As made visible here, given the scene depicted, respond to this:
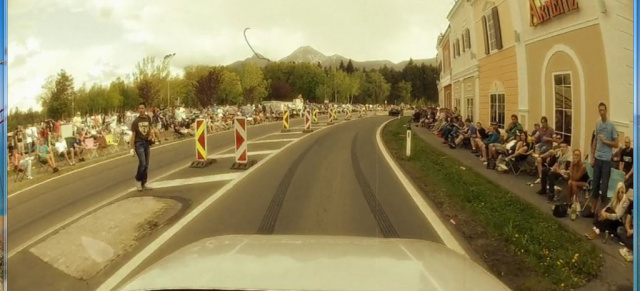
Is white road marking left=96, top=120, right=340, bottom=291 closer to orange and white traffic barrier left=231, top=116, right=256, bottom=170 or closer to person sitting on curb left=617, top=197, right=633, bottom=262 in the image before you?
orange and white traffic barrier left=231, top=116, right=256, bottom=170

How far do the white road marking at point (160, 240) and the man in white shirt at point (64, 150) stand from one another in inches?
23.3

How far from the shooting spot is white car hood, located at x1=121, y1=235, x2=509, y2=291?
53.8 inches

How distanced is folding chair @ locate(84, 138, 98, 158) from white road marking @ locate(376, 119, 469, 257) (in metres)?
1.48

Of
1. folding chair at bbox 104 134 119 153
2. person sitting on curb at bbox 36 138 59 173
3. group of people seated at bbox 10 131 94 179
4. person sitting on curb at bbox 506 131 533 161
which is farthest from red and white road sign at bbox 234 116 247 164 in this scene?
person sitting on curb at bbox 506 131 533 161

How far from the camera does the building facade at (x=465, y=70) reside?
2.43 metres

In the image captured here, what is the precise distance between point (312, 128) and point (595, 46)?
146 cm

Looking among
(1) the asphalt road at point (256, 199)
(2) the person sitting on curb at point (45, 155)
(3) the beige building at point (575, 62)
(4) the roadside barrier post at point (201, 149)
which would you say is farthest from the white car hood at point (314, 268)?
(2) the person sitting on curb at point (45, 155)

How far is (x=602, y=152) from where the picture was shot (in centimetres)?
194

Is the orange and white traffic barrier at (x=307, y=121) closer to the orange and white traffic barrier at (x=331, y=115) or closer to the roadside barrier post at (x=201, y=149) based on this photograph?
the orange and white traffic barrier at (x=331, y=115)

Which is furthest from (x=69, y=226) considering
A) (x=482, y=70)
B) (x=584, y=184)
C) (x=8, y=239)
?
(x=584, y=184)

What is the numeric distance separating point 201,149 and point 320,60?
2.65 ft

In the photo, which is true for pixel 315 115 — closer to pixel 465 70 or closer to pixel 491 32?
pixel 465 70

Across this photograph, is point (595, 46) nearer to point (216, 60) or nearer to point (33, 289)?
point (216, 60)

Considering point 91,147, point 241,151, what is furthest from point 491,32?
point 91,147
